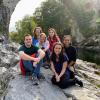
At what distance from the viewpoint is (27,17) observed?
77.9 meters

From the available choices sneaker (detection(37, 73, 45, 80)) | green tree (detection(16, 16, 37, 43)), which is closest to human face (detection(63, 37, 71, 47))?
sneaker (detection(37, 73, 45, 80))

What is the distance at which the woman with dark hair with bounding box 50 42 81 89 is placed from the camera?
1084cm

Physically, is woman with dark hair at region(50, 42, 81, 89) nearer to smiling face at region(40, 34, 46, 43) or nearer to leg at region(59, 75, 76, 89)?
leg at region(59, 75, 76, 89)

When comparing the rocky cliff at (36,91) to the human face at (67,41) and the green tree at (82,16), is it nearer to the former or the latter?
the human face at (67,41)

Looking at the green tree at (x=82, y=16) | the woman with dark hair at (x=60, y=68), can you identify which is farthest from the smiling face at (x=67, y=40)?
the green tree at (x=82, y=16)

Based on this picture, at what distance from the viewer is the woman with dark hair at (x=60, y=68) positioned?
427 inches

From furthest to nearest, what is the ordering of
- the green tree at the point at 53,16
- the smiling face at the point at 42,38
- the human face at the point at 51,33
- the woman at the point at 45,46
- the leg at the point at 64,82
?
1. the green tree at the point at 53,16
2. the human face at the point at 51,33
3. the woman at the point at 45,46
4. the smiling face at the point at 42,38
5. the leg at the point at 64,82

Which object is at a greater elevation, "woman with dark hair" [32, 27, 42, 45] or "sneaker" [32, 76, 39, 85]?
"woman with dark hair" [32, 27, 42, 45]

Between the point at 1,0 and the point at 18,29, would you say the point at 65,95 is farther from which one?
the point at 18,29

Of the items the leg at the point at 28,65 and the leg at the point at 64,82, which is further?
the leg at the point at 28,65

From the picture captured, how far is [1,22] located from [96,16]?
47443 millimetres

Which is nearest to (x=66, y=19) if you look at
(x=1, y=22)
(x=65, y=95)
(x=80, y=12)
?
(x=80, y=12)

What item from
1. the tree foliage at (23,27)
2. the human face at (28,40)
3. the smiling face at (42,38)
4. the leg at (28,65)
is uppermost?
the human face at (28,40)

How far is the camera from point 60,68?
36.3 feet
